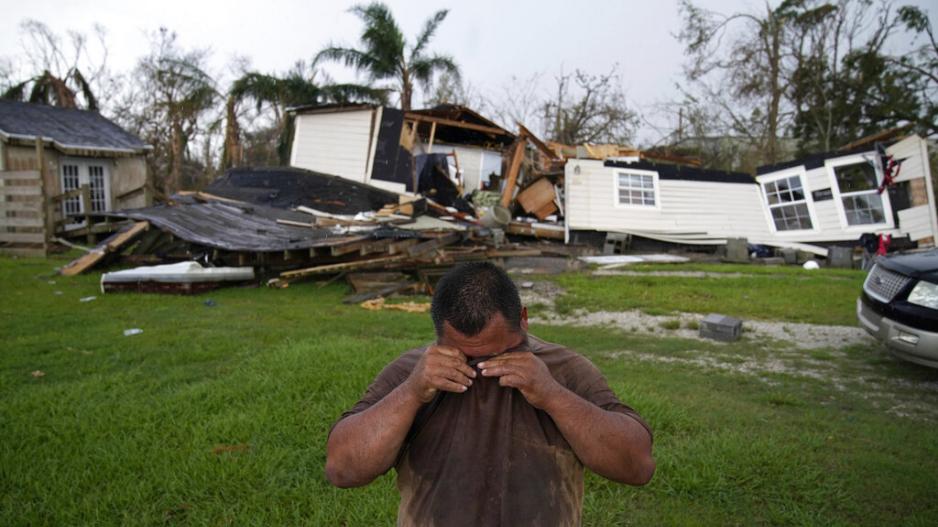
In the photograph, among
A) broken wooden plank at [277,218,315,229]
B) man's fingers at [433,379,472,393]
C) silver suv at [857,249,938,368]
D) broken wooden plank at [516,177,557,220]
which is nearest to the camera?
man's fingers at [433,379,472,393]

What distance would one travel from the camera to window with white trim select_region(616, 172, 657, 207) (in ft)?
60.2

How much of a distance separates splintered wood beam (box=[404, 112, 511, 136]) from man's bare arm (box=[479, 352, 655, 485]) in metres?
18.9

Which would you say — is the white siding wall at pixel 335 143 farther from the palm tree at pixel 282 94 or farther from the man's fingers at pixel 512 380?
the man's fingers at pixel 512 380

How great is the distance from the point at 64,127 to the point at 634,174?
18680mm

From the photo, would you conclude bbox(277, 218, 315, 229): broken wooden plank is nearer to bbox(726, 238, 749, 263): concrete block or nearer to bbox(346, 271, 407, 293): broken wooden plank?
bbox(346, 271, 407, 293): broken wooden plank

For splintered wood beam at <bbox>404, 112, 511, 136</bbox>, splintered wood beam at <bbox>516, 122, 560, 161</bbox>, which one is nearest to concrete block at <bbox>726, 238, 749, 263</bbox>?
splintered wood beam at <bbox>516, 122, 560, 161</bbox>

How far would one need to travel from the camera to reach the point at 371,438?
1473 millimetres

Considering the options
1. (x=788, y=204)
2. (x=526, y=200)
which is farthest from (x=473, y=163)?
(x=788, y=204)

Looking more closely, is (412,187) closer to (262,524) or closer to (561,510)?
(262,524)

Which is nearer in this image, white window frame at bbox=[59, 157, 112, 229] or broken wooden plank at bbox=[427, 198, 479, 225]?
broken wooden plank at bbox=[427, 198, 479, 225]

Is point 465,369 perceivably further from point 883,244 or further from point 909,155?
point 909,155

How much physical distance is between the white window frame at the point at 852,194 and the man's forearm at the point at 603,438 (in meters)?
18.4

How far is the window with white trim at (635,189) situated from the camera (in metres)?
18.3

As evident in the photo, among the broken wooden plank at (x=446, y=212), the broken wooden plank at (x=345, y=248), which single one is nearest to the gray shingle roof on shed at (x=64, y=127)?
the broken wooden plank at (x=446, y=212)
